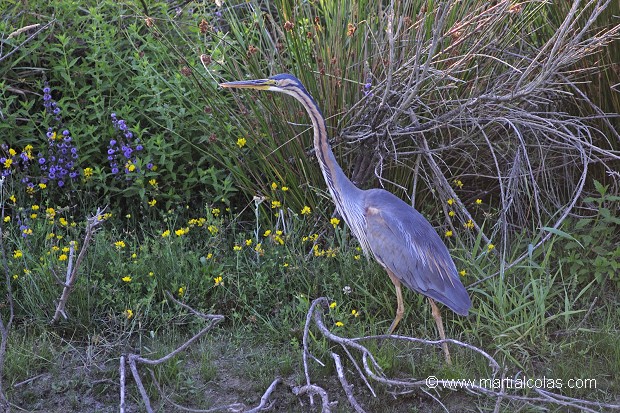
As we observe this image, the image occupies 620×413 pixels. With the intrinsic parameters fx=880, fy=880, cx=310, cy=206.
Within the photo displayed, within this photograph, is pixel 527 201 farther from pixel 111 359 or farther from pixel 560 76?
pixel 111 359

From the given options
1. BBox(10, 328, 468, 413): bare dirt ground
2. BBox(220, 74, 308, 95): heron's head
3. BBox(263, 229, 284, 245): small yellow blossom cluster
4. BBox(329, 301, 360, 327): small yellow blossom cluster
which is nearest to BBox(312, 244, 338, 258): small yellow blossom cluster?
BBox(263, 229, 284, 245): small yellow blossom cluster

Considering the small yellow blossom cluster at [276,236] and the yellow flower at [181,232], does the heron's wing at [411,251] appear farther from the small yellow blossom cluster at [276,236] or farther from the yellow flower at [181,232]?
the yellow flower at [181,232]

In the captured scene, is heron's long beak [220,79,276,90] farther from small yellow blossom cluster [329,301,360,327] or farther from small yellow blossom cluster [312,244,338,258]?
small yellow blossom cluster [329,301,360,327]

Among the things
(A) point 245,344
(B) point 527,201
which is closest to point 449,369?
(A) point 245,344

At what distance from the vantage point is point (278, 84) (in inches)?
→ 160

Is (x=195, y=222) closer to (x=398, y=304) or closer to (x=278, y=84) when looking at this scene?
(x=278, y=84)

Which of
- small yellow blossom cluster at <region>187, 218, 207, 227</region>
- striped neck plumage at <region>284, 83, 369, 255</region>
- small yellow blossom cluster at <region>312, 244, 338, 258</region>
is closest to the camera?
striped neck plumage at <region>284, 83, 369, 255</region>

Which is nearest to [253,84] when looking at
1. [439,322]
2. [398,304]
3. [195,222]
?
[195,222]

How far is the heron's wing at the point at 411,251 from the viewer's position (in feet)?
12.9

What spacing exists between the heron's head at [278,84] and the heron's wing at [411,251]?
0.63 meters

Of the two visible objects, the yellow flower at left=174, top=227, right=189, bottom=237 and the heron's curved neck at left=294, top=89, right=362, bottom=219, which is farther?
the yellow flower at left=174, top=227, right=189, bottom=237

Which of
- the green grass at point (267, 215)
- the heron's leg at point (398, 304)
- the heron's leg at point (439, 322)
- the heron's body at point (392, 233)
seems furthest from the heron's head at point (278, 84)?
the heron's leg at point (439, 322)

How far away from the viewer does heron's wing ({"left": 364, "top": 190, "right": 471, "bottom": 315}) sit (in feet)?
12.9

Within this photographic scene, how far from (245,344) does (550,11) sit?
254 centimetres
